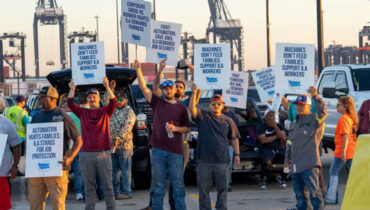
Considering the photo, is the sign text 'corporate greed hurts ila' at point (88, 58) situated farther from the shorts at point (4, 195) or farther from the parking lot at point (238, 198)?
Result: the shorts at point (4, 195)

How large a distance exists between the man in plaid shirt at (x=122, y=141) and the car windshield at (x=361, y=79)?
5.78m

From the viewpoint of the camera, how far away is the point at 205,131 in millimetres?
8758

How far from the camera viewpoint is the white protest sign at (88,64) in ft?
32.9

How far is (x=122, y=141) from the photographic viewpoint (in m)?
11.2

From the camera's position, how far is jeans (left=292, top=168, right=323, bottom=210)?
335 inches

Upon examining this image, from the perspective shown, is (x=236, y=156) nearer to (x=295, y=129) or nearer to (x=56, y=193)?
(x=295, y=129)

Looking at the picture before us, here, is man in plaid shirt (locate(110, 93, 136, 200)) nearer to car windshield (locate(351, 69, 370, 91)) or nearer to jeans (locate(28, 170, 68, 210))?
jeans (locate(28, 170, 68, 210))

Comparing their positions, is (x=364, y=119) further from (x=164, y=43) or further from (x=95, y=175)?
(x=95, y=175)

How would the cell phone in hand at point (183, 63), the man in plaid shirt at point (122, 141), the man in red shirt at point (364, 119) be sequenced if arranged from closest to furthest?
the cell phone in hand at point (183, 63) < the man in red shirt at point (364, 119) < the man in plaid shirt at point (122, 141)

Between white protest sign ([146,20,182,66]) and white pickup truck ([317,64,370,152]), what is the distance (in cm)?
516

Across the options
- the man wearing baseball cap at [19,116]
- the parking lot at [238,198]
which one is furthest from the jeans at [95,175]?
the man wearing baseball cap at [19,116]

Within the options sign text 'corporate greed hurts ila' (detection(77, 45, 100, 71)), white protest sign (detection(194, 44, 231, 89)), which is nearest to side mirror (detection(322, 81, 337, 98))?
white protest sign (detection(194, 44, 231, 89))

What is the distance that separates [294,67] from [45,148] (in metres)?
4.71

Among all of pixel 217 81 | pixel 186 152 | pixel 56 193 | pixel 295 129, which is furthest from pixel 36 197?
pixel 217 81
